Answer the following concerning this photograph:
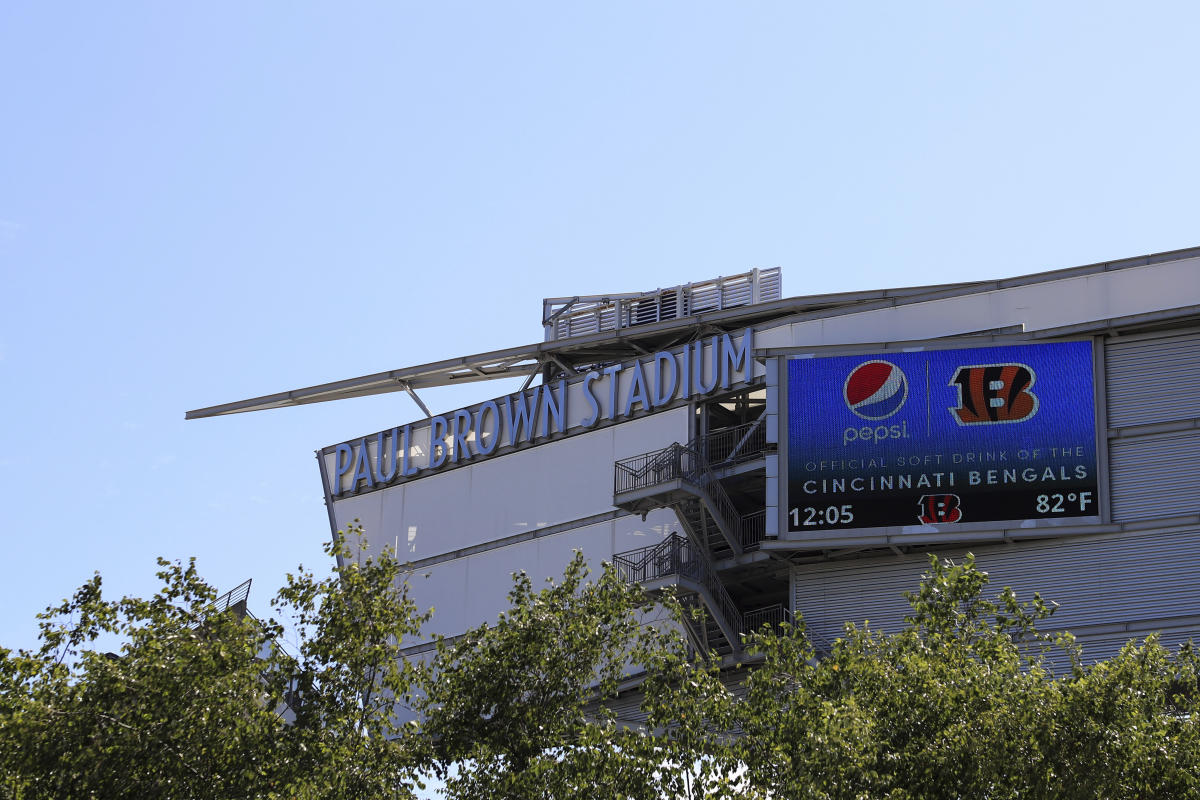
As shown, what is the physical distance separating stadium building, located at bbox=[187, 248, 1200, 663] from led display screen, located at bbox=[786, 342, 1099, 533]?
0.20ft

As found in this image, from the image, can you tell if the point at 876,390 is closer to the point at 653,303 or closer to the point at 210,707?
the point at 653,303

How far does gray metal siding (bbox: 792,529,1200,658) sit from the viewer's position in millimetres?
50375

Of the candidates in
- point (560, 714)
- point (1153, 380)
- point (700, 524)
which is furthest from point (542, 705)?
point (1153, 380)

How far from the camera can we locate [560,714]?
3534 cm

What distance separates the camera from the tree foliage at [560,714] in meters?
31.5

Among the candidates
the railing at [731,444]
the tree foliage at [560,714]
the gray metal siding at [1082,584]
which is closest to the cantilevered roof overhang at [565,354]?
the railing at [731,444]

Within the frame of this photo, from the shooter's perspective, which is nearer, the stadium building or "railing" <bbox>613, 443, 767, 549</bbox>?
the stadium building

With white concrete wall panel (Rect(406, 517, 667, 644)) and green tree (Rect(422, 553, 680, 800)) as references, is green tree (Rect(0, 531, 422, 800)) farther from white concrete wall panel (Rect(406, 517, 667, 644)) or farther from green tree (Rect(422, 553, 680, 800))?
white concrete wall panel (Rect(406, 517, 667, 644))

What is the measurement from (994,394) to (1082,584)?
6112mm

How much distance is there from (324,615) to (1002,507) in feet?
77.0

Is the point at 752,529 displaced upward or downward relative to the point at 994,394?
downward

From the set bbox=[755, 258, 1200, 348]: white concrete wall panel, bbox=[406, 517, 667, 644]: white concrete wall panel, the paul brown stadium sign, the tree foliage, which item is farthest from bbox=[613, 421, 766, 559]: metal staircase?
the tree foliage

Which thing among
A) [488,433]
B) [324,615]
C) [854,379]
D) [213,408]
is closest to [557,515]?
[488,433]

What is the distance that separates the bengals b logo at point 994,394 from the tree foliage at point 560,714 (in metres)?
15.8
